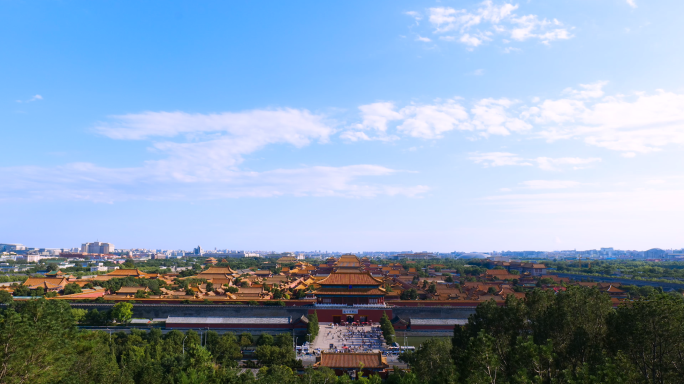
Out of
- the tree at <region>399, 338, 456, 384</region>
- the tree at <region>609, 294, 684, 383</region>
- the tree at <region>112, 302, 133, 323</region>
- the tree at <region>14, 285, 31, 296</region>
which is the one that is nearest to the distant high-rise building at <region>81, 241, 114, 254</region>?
the tree at <region>14, 285, 31, 296</region>

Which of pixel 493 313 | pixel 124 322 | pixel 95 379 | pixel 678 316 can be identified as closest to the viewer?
pixel 678 316

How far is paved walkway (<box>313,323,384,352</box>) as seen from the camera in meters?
26.2

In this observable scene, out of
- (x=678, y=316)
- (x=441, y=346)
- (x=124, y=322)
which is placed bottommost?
(x=124, y=322)

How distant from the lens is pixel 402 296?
4091 centimetres

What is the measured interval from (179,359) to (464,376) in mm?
12290

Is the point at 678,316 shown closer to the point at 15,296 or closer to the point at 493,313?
the point at 493,313

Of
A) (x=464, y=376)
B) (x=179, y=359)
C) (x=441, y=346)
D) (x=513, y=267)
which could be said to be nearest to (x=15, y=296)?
(x=179, y=359)

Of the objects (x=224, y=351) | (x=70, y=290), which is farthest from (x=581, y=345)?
(x=70, y=290)

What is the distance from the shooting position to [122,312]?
101 ft

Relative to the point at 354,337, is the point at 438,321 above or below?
above

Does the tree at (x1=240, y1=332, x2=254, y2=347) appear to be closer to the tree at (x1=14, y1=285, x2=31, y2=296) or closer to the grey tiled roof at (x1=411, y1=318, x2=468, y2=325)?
the grey tiled roof at (x1=411, y1=318, x2=468, y2=325)

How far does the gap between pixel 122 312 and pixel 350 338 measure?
1601 centimetres

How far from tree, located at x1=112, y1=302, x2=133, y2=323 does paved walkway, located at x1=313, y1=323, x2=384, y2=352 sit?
13495 mm

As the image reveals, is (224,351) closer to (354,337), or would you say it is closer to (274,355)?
(274,355)
